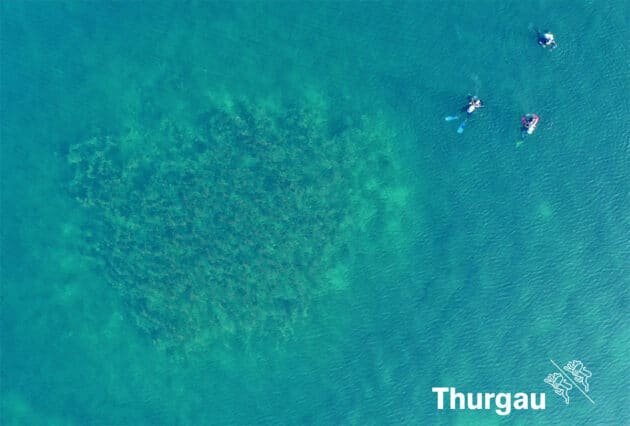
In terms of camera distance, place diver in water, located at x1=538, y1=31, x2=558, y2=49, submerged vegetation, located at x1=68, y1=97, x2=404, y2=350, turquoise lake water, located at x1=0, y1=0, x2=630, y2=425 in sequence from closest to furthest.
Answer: diver in water, located at x1=538, y1=31, x2=558, y2=49 → turquoise lake water, located at x1=0, y1=0, x2=630, y2=425 → submerged vegetation, located at x1=68, y1=97, x2=404, y2=350

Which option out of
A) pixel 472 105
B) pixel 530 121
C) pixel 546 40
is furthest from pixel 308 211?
pixel 546 40

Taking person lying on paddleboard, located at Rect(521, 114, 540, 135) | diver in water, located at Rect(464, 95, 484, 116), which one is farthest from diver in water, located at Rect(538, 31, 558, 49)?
diver in water, located at Rect(464, 95, 484, 116)

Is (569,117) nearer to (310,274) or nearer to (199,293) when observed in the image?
(310,274)

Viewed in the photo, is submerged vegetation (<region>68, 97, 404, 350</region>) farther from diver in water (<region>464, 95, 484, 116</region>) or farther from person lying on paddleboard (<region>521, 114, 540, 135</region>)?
person lying on paddleboard (<region>521, 114, 540, 135</region>)

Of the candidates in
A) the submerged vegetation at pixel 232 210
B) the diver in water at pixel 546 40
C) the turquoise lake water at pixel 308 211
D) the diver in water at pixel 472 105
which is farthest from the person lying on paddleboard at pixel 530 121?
the submerged vegetation at pixel 232 210

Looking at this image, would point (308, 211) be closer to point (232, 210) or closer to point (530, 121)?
point (232, 210)
